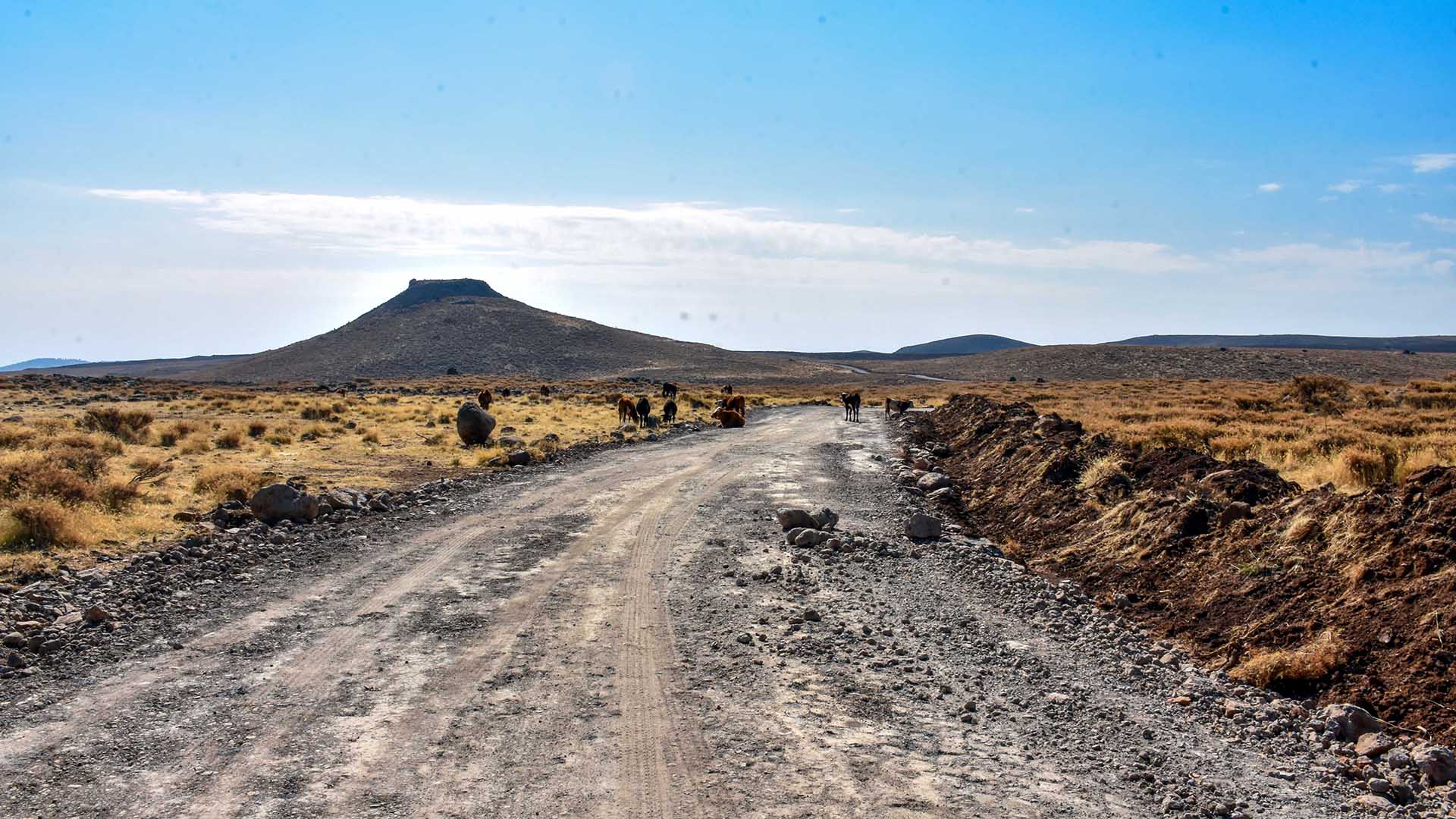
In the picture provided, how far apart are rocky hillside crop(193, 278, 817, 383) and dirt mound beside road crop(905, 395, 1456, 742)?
114 metres

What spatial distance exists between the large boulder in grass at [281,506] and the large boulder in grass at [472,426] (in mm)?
14036

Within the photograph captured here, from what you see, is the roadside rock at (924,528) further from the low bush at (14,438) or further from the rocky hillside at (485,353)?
the rocky hillside at (485,353)

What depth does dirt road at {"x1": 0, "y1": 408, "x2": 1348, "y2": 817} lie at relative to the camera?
5.68m

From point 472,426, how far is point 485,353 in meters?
117

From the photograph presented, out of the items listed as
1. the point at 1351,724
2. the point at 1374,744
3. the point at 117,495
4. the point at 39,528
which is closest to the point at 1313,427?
the point at 1351,724

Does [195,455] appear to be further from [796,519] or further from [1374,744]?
[1374,744]

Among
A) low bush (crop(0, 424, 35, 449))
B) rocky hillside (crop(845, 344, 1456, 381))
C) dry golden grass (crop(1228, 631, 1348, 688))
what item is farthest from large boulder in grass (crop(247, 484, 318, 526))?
rocky hillside (crop(845, 344, 1456, 381))

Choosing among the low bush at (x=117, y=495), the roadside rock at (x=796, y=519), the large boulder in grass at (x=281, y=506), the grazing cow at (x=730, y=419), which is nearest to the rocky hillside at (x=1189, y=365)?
the grazing cow at (x=730, y=419)

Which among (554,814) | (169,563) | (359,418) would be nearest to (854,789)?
(554,814)

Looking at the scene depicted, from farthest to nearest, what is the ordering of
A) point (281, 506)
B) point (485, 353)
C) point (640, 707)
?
point (485, 353), point (281, 506), point (640, 707)

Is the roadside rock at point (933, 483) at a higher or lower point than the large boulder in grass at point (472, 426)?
lower

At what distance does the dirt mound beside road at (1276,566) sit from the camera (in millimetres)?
7164

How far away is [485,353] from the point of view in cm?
14188

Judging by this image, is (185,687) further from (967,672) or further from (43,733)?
(967,672)
